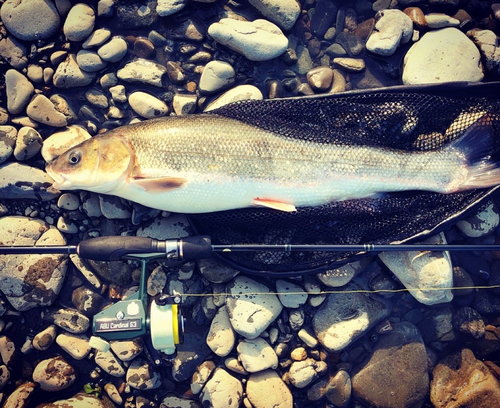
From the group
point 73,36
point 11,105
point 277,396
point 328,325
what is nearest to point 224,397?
point 277,396

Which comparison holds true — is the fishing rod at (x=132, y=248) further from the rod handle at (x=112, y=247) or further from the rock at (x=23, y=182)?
the rock at (x=23, y=182)

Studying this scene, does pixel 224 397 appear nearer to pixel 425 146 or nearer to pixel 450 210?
pixel 450 210

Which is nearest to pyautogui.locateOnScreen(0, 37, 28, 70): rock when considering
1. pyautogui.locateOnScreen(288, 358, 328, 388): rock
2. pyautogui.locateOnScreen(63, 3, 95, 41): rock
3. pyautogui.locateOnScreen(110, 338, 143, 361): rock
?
pyautogui.locateOnScreen(63, 3, 95, 41): rock

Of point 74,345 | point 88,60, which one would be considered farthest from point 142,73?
point 74,345

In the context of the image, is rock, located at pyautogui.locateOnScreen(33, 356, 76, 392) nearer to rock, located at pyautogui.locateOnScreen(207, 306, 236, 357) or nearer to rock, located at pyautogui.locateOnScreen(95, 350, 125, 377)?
rock, located at pyautogui.locateOnScreen(95, 350, 125, 377)

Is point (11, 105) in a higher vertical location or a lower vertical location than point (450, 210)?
higher

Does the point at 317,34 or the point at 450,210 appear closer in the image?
the point at 450,210

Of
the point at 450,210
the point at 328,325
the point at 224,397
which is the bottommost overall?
the point at 224,397
